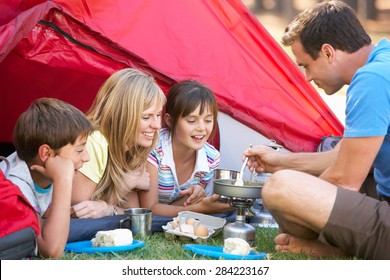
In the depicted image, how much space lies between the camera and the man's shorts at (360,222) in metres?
2.21

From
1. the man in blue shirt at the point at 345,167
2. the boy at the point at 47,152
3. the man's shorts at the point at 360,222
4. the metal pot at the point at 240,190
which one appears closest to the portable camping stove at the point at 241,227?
the metal pot at the point at 240,190

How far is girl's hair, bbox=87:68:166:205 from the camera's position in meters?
2.88

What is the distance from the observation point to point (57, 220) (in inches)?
91.0

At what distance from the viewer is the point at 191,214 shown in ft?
9.25

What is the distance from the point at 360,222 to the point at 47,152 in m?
0.99

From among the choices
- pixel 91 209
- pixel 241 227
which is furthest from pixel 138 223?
pixel 241 227

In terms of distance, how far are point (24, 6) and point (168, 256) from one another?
39.1 inches

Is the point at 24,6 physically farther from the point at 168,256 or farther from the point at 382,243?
the point at 382,243

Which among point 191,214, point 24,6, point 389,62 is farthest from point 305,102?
point 24,6

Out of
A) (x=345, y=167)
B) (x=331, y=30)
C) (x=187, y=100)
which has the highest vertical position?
(x=331, y=30)

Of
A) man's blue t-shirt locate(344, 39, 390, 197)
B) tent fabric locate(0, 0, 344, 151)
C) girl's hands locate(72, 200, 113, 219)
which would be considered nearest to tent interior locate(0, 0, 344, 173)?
tent fabric locate(0, 0, 344, 151)

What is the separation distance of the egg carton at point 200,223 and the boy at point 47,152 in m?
0.42

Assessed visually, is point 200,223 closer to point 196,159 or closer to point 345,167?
point 196,159

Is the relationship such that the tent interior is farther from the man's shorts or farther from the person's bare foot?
the man's shorts
